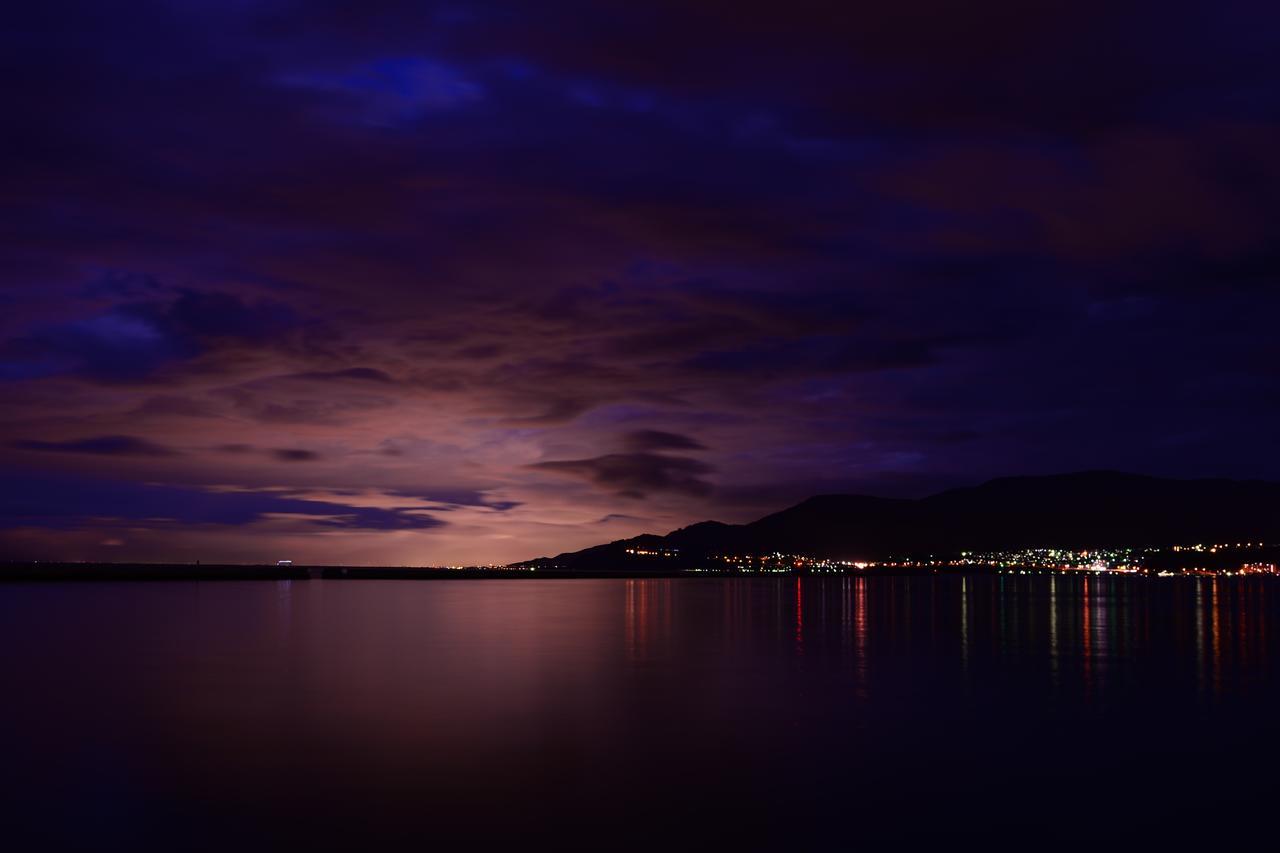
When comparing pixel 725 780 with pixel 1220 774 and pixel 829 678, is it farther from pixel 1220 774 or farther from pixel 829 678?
pixel 829 678

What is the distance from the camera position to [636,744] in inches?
833

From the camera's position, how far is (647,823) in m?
15.3

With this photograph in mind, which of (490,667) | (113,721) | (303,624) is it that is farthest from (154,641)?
(113,721)

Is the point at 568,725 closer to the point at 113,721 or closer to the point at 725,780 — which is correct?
the point at 725,780

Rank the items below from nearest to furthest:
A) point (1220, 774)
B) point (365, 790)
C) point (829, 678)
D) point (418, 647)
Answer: point (365, 790) < point (1220, 774) < point (829, 678) < point (418, 647)

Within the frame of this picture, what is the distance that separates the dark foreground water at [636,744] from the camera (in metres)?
15.3

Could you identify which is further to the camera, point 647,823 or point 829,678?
point 829,678

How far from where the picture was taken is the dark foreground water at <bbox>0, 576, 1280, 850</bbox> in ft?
50.1

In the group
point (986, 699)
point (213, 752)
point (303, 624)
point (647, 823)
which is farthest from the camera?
point (303, 624)

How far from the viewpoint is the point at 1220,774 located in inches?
729

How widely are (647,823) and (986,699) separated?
14536 mm

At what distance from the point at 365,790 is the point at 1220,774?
14266 mm

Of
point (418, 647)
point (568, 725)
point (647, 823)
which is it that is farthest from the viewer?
point (418, 647)

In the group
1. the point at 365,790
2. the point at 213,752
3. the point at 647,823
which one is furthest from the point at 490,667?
the point at 647,823
